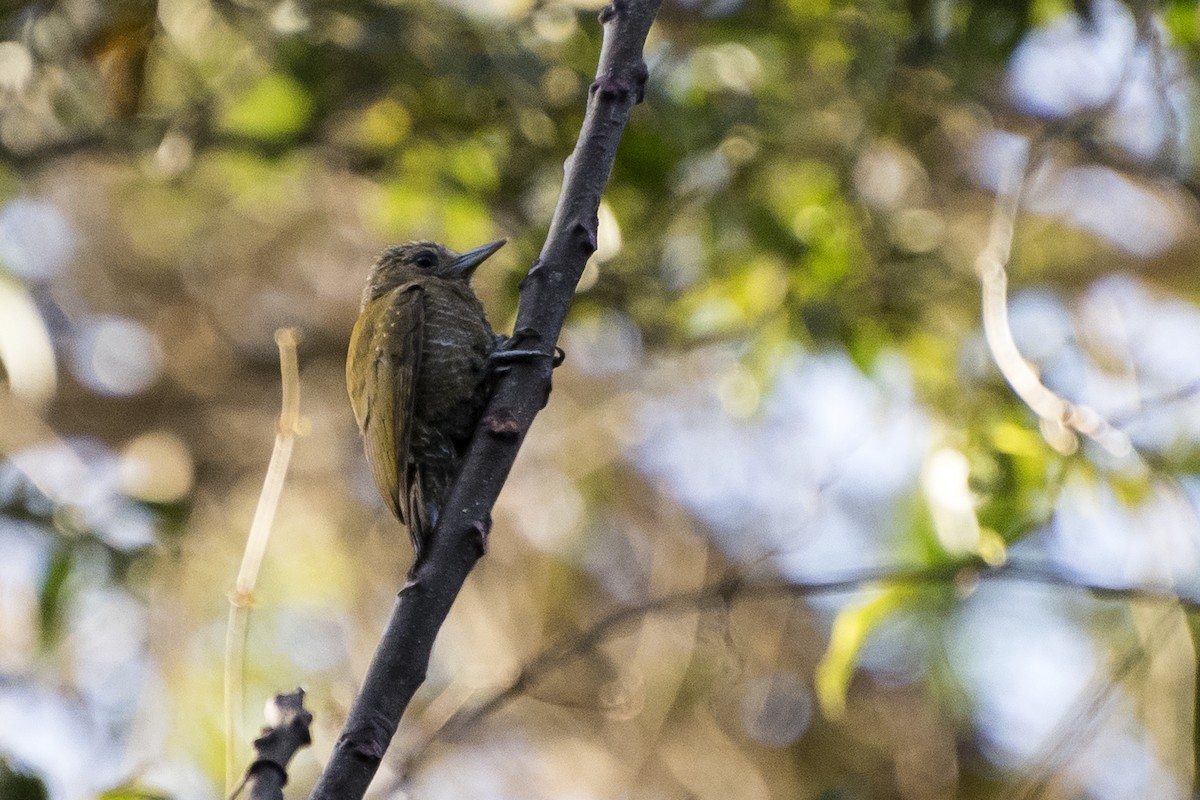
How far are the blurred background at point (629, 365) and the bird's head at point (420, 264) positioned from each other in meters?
0.22

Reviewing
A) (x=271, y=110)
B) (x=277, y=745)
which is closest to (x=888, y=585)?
(x=277, y=745)

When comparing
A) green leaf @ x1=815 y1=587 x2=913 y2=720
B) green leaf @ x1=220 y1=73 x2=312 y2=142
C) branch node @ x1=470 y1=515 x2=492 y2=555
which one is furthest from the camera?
green leaf @ x1=220 y1=73 x2=312 y2=142

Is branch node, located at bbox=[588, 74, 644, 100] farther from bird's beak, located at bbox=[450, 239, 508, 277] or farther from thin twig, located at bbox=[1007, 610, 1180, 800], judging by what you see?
thin twig, located at bbox=[1007, 610, 1180, 800]

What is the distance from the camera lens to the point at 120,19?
11.4 feet

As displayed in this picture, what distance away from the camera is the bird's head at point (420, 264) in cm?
292

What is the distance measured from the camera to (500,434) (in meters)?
1.50

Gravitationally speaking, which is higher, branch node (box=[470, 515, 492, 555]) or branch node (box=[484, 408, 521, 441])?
branch node (box=[484, 408, 521, 441])

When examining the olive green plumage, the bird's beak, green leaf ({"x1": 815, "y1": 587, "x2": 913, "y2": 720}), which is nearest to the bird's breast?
the olive green plumage

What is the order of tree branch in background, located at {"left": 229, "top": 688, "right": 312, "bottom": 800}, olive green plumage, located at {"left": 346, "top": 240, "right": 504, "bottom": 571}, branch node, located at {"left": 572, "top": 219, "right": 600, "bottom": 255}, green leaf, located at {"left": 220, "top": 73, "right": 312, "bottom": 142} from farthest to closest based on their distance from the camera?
green leaf, located at {"left": 220, "top": 73, "right": 312, "bottom": 142}
olive green plumage, located at {"left": 346, "top": 240, "right": 504, "bottom": 571}
branch node, located at {"left": 572, "top": 219, "right": 600, "bottom": 255}
tree branch in background, located at {"left": 229, "top": 688, "right": 312, "bottom": 800}

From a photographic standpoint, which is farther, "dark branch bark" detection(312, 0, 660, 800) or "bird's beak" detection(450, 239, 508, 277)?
"bird's beak" detection(450, 239, 508, 277)

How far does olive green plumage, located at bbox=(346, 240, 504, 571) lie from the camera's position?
2.35 meters

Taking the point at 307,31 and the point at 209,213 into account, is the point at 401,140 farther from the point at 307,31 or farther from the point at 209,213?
the point at 209,213

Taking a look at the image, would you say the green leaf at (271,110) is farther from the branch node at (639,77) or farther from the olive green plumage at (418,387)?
the branch node at (639,77)

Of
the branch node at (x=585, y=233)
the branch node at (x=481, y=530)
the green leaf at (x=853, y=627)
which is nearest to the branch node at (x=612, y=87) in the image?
the branch node at (x=585, y=233)
